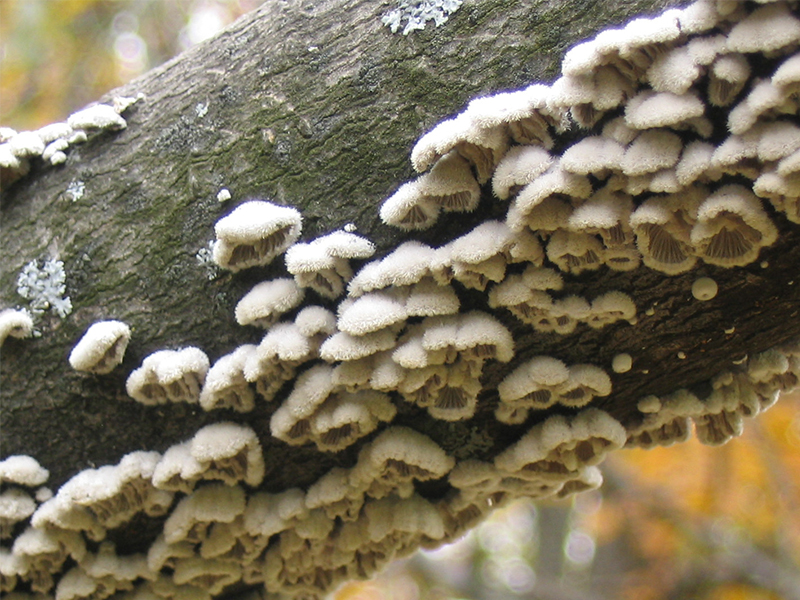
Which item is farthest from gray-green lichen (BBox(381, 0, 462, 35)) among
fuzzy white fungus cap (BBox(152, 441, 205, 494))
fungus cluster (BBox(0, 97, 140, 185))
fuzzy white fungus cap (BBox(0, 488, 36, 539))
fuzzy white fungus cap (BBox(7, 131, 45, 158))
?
fuzzy white fungus cap (BBox(0, 488, 36, 539))

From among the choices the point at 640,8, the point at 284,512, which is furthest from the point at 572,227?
the point at 284,512

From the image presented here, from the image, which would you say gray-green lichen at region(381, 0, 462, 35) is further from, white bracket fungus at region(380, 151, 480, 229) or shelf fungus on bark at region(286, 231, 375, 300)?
shelf fungus on bark at region(286, 231, 375, 300)

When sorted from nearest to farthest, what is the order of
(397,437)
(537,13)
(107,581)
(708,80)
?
(708,80), (537,13), (397,437), (107,581)

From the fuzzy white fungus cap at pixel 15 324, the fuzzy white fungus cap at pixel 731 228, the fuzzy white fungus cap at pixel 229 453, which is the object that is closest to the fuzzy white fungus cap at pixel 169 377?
the fuzzy white fungus cap at pixel 229 453

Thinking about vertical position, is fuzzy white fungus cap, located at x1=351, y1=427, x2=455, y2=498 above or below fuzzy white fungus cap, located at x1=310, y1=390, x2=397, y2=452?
below

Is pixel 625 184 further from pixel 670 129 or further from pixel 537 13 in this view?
pixel 537 13

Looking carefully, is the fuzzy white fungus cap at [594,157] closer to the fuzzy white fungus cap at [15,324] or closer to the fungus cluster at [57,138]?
the fungus cluster at [57,138]
